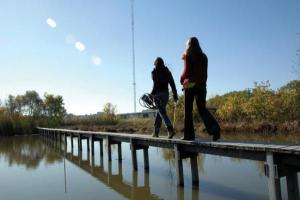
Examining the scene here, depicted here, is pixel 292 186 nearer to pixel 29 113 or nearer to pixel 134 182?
pixel 134 182

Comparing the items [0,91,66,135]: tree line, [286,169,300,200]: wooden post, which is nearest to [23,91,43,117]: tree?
[0,91,66,135]: tree line

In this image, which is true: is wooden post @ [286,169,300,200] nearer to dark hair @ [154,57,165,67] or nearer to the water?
the water

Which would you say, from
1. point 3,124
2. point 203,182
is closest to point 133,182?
point 203,182

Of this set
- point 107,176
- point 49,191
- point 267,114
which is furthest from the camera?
point 267,114

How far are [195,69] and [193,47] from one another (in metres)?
0.39

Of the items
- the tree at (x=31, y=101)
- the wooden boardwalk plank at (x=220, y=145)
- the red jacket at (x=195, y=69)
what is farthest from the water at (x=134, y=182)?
the tree at (x=31, y=101)

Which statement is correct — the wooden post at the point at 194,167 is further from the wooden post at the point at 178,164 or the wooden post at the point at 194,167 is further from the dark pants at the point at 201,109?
the dark pants at the point at 201,109

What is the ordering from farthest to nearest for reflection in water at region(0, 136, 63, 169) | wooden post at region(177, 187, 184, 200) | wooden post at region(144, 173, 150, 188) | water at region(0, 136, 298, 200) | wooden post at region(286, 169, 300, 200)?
reflection in water at region(0, 136, 63, 169) < wooden post at region(144, 173, 150, 188) < water at region(0, 136, 298, 200) < wooden post at region(177, 187, 184, 200) < wooden post at region(286, 169, 300, 200)

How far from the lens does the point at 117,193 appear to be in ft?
25.4

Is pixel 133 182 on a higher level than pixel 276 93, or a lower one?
lower

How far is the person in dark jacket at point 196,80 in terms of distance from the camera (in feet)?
21.2

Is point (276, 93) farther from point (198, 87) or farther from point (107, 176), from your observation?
point (198, 87)

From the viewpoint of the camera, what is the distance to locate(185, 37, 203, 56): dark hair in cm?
646

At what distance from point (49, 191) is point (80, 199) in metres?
1.38
